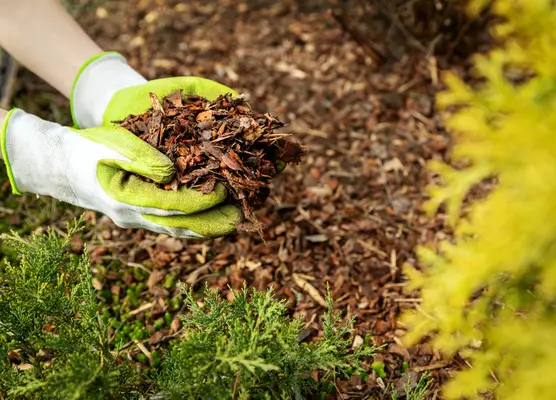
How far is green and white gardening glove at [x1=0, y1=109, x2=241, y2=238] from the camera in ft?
7.03

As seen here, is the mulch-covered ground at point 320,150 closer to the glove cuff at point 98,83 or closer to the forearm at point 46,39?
the glove cuff at point 98,83

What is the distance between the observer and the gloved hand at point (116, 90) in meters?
2.57

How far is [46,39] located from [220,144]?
1307 millimetres

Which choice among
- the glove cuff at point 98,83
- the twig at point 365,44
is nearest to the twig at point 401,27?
the twig at point 365,44

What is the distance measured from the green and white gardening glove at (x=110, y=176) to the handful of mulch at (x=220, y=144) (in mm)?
75

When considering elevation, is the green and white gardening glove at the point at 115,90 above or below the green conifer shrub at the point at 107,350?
above

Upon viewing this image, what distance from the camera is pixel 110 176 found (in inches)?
88.1

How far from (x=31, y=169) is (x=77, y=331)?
96 centimetres

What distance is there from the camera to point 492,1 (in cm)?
390

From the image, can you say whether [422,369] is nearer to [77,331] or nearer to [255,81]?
[77,331]

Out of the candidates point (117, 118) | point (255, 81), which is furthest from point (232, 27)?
point (117, 118)

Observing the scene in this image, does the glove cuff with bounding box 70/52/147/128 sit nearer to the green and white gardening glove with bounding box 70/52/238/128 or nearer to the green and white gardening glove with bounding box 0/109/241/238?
the green and white gardening glove with bounding box 70/52/238/128

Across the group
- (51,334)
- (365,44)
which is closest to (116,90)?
(51,334)

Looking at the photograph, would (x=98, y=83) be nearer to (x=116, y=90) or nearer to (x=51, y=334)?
(x=116, y=90)
